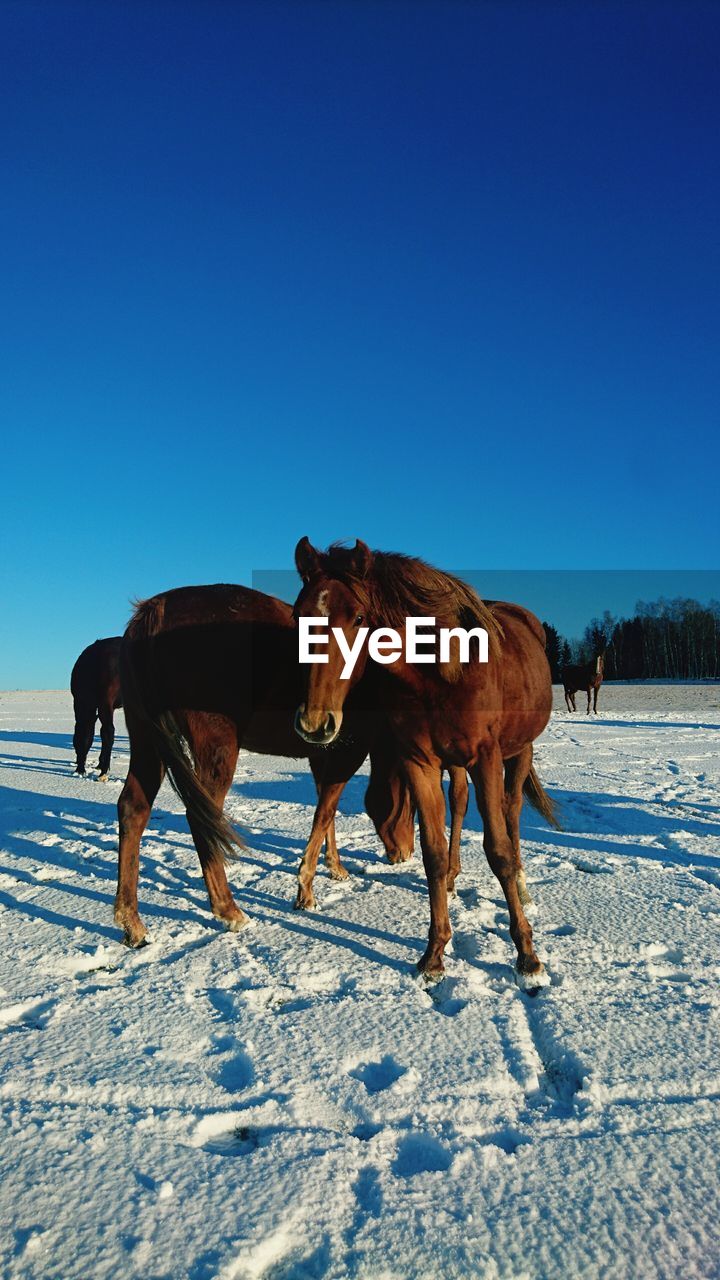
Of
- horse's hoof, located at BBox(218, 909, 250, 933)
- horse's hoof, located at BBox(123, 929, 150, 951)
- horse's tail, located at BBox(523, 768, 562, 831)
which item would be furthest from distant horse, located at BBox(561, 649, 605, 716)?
horse's hoof, located at BBox(123, 929, 150, 951)

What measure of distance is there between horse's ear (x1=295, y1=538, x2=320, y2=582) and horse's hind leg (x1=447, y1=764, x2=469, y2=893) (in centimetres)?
170

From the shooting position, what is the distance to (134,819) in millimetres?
3818

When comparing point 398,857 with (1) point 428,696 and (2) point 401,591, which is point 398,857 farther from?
(2) point 401,591

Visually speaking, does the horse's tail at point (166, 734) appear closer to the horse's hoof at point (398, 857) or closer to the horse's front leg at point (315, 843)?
the horse's front leg at point (315, 843)

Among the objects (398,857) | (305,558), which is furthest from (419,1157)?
(398,857)

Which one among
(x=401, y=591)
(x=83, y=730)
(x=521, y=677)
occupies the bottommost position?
(x=83, y=730)

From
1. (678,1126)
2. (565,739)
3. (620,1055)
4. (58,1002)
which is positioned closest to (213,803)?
(58,1002)

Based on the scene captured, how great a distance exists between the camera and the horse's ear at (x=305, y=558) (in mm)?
3193

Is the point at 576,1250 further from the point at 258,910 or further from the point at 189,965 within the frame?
the point at 258,910

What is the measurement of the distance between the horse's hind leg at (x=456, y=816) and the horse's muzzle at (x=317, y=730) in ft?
4.87

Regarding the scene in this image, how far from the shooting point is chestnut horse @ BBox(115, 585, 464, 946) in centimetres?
372

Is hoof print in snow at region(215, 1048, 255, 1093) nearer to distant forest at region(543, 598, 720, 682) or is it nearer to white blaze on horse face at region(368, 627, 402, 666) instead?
white blaze on horse face at region(368, 627, 402, 666)

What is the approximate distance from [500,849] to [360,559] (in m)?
1.50
